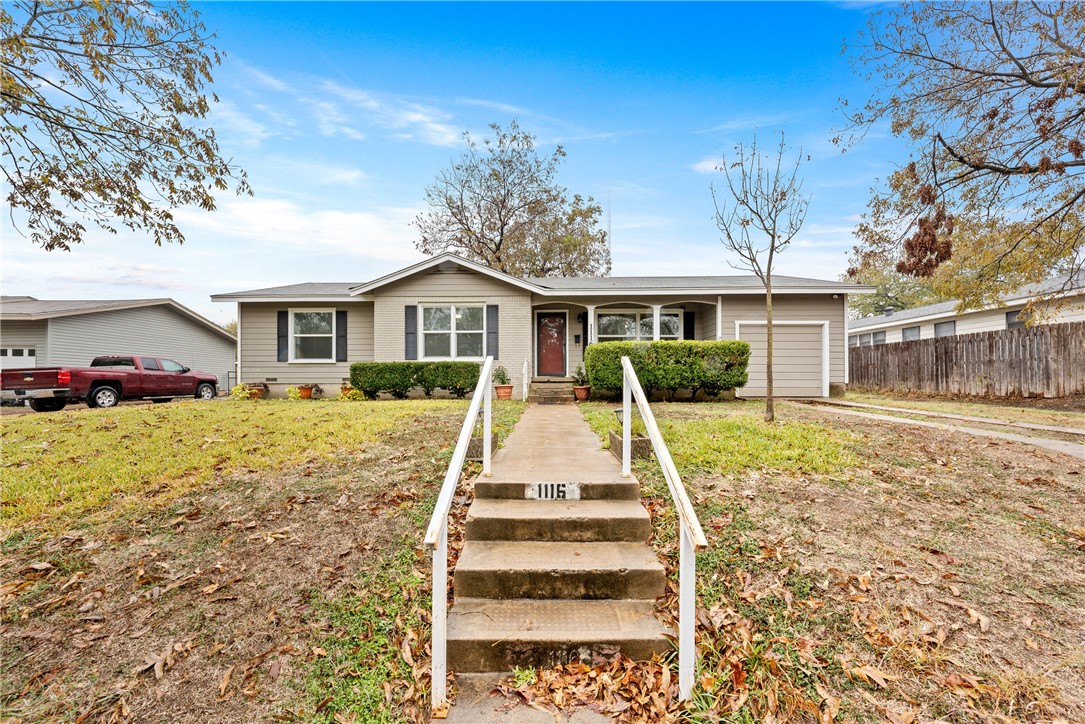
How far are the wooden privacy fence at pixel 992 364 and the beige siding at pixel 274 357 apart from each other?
18.3 meters

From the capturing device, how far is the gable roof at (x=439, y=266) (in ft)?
42.0

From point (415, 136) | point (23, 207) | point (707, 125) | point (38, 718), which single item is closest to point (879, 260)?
point (707, 125)

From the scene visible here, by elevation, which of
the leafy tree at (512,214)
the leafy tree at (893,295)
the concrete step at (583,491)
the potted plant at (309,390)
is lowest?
the concrete step at (583,491)

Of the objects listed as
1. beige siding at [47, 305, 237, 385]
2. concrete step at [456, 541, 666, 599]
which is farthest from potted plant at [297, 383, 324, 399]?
concrete step at [456, 541, 666, 599]

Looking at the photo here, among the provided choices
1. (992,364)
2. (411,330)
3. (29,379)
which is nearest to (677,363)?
(411,330)

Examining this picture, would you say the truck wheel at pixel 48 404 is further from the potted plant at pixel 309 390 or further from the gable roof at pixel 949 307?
the gable roof at pixel 949 307

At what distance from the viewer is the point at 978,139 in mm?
9875

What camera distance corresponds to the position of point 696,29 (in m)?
9.62

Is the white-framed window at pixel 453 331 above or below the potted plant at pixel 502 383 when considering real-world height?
above

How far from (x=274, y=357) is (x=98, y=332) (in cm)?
1038

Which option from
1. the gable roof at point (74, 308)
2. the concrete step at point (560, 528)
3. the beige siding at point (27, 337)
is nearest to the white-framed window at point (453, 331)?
the concrete step at point (560, 528)

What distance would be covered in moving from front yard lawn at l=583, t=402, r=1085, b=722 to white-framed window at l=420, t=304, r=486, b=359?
889cm

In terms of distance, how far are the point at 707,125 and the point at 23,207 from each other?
12624mm

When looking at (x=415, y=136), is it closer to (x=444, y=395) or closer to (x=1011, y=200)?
(x=444, y=395)
